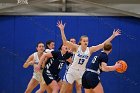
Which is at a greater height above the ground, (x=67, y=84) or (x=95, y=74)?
(x=95, y=74)

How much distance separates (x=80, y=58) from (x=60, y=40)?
184 centimetres

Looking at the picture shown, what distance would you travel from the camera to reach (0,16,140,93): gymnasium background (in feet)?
32.0

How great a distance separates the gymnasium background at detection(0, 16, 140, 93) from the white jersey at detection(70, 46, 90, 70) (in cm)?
160

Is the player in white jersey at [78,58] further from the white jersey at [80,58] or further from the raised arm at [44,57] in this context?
the raised arm at [44,57]

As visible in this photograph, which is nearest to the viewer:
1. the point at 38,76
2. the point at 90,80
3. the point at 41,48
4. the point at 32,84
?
the point at 90,80

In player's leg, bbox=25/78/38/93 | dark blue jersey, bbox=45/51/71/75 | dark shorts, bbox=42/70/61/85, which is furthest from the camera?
player's leg, bbox=25/78/38/93

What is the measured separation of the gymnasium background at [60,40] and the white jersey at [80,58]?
160 cm

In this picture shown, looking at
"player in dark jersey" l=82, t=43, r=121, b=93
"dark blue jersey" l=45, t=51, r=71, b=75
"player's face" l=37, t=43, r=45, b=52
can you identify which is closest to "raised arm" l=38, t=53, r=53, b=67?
"dark blue jersey" l=45, t=51, r=71, b=75

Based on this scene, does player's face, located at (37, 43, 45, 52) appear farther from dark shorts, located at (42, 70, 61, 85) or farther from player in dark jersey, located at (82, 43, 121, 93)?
player in dark jersey, located at (82, 43, 121, 93)

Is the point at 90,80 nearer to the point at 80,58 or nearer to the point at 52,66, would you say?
the point at 80,58

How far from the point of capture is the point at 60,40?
9969 millimetres

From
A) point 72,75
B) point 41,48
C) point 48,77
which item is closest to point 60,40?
point 41,48

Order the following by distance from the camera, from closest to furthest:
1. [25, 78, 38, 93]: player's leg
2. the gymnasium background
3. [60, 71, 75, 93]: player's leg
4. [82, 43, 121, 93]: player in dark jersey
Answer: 1. [82, 43, 121, 93]: player in dark jersey
2. [60, 71, 75, 93]: player's leg
3. [25, 78, 38, 93]: player's leg
4. the gymnasium background

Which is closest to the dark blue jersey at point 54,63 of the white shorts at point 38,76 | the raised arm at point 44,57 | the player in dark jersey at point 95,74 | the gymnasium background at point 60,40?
the raised arm at point 44,57
